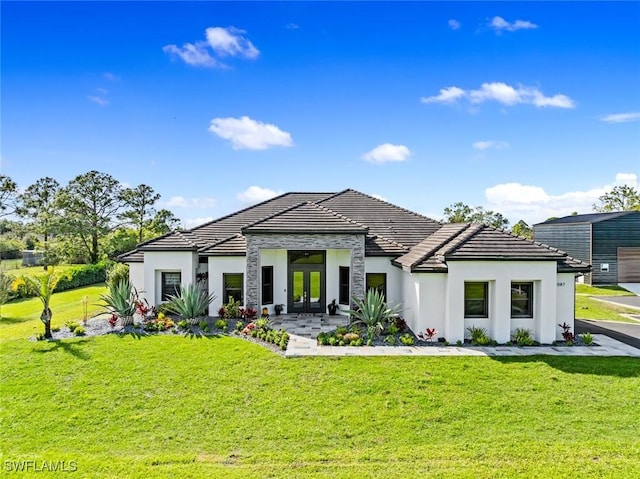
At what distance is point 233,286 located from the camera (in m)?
19.3

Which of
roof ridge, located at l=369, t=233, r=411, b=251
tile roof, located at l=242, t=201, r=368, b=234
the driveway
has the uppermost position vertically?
tile roof, located at l=242, t=201, r=368, b=234

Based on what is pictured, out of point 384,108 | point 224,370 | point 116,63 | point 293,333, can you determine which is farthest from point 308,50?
point 224,370

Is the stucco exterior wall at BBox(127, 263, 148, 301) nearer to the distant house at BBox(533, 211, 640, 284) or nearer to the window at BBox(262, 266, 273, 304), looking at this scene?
the window at BBox(262, 266, 273, 304)

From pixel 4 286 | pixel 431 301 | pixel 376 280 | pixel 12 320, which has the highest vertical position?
pixel 376 280

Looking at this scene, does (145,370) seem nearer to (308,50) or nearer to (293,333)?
(293,333)

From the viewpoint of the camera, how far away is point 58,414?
9594 millimetres

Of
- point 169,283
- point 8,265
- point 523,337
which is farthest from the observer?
point 8,265

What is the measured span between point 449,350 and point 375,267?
6.20 metres

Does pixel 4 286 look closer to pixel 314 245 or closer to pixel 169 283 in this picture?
pixel 169 283

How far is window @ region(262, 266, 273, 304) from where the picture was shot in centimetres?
1978

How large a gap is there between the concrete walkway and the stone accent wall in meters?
4.17

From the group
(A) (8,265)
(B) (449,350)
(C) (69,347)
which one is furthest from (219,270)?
(A) (8,265)

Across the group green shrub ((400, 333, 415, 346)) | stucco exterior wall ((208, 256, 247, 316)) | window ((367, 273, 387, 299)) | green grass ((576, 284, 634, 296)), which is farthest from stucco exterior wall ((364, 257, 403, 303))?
green grass ((576, 284, 634, 296))

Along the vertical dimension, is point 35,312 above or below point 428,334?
below
